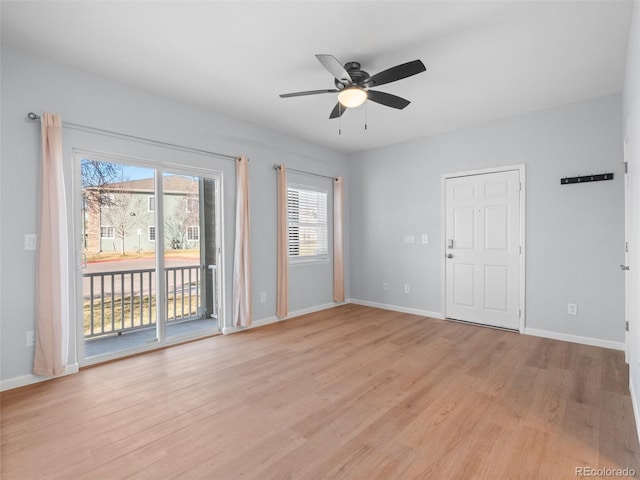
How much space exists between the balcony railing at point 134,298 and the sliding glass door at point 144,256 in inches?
0.4

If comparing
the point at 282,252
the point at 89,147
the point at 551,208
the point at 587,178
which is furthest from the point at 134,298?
the point at 587,178

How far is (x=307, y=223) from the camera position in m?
5.44

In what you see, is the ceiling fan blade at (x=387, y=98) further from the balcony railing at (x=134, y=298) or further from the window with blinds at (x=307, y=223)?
the balcony railing at (x=134, y=298)

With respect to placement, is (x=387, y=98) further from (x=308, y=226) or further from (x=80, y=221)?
(x=80, y=221)

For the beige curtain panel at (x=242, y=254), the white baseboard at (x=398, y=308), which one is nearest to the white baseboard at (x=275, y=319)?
the beige curtain panel at (x=242, y=254)

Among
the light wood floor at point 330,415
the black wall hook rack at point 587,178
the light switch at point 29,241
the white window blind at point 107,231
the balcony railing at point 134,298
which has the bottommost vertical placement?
the light wood floor at point 330,415

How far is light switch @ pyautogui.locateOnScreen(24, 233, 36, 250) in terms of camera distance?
8.94ft

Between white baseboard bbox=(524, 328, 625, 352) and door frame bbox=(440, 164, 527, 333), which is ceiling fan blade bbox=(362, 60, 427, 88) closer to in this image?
door frame bbox=(440, 164, 527, 333)

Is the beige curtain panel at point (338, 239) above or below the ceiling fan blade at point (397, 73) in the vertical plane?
below

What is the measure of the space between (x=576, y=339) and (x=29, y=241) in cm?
573

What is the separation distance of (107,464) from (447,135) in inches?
203

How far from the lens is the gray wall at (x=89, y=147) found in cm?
265

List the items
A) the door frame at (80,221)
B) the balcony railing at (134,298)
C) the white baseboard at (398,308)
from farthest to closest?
the white baseboard at (398,308)
the balcony railing at (134,298)
the door frame at (80,221)

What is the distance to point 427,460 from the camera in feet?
5.89
